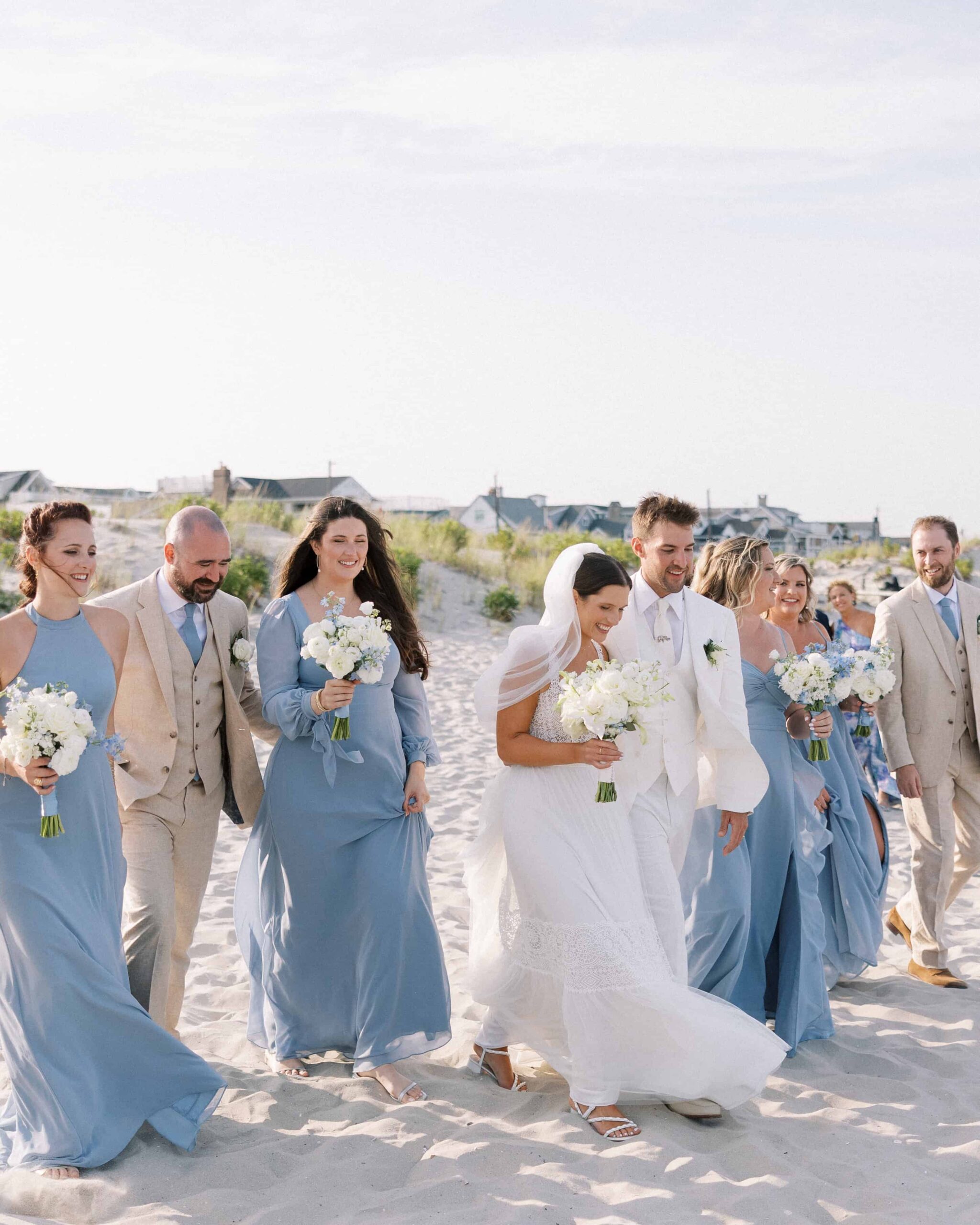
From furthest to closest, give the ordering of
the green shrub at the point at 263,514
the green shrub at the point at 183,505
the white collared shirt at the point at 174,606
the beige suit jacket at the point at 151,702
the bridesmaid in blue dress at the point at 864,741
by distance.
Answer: the green shrub at the point at 263,514 → the green shrub at the point at 183,505 → the bridesmaid in blue dress at the point at 864,741 → the white collared shirt at the point at 174,606 → the beige suit jacket at the point at 151,702

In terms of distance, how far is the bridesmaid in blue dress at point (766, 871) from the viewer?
5648 mm

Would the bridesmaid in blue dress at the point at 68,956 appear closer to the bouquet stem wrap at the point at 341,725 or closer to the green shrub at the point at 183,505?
the bouquet stem wrap at the point at 341,725

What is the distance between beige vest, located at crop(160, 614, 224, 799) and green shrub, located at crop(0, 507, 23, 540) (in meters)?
16.0

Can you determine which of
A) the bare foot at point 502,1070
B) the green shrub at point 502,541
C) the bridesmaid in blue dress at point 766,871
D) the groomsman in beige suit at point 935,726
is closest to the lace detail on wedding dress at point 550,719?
the bridesmaid in blue dress at point 766,871

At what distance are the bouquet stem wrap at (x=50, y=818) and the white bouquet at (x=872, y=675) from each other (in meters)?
A: 3.96

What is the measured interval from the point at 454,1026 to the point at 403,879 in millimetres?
1139

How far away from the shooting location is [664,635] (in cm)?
563

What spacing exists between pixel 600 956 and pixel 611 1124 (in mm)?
635

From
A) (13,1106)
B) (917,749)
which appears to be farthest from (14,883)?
(917,749)

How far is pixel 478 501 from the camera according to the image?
73.6m

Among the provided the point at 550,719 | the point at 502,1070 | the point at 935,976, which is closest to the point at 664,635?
the point at 550,719

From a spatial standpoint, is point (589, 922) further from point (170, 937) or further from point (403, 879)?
point (170, 937)

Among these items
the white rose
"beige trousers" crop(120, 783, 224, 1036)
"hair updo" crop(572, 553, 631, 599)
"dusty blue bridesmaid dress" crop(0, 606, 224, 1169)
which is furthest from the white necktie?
"dusty blue bridesmaid dress" crop(0, 606, 224, 1169)

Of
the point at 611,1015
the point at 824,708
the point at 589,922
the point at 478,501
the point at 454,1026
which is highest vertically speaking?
the point at 478,501
